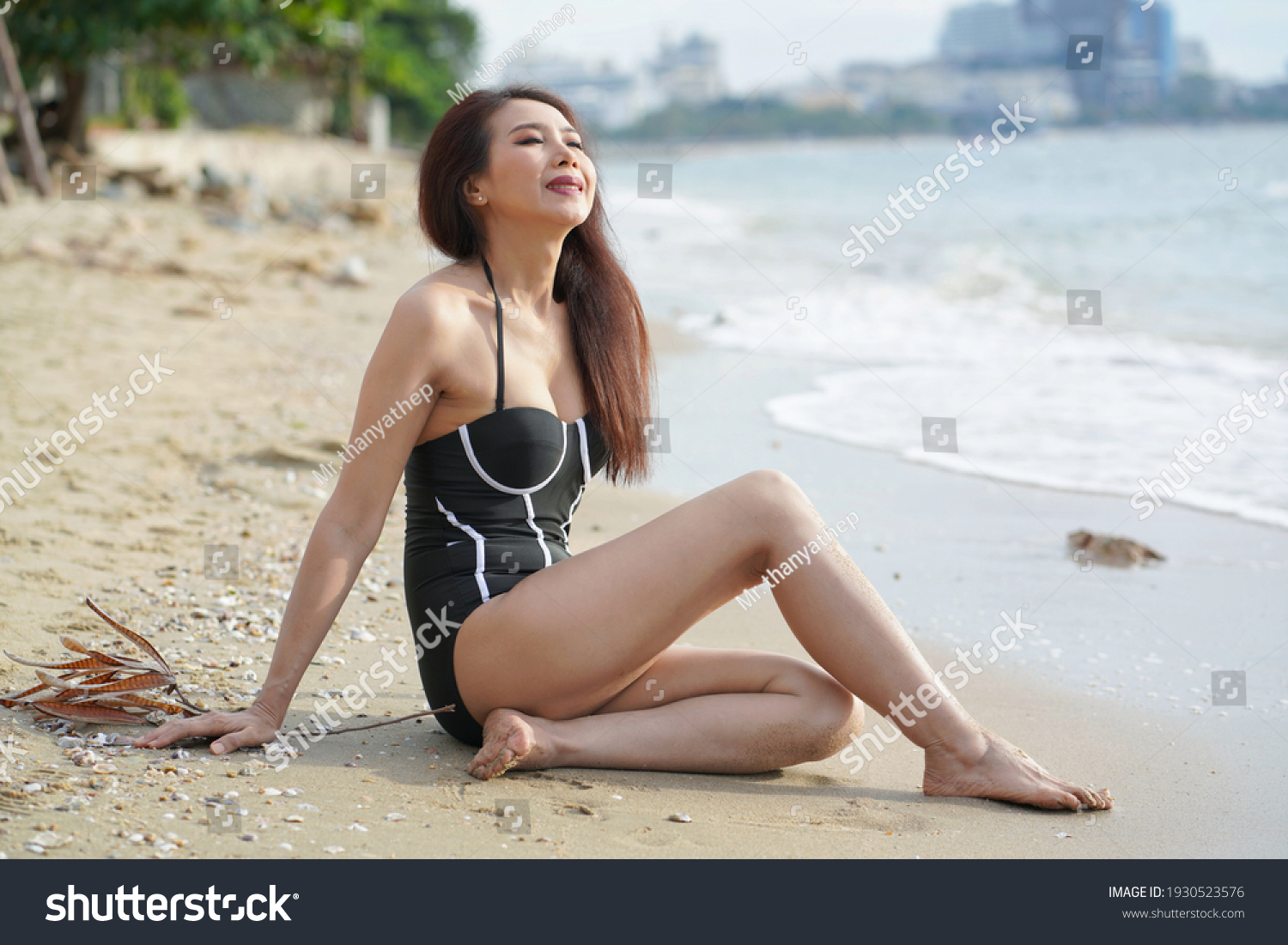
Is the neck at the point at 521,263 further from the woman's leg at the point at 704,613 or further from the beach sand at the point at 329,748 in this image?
the beach sand at the point at 329,748

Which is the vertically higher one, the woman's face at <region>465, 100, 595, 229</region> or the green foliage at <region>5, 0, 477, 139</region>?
the green foliage at <region>5, 0, 477, 139</region>

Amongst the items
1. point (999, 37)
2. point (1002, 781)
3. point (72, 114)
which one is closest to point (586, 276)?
point (1002, 781)

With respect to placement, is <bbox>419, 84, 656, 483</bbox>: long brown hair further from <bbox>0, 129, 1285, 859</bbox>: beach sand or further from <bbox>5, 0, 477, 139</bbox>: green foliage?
<bbox>5, 0, 477, 139</bbox>: green foliage

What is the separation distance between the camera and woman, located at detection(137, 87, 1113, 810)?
2.52 m

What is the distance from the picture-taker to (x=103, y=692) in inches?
104

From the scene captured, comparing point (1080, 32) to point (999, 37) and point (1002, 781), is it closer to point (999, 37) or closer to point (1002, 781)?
point (999, 37)

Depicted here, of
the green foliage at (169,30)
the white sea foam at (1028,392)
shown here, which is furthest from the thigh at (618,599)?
the green foliage at (169,30)

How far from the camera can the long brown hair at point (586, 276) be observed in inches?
109

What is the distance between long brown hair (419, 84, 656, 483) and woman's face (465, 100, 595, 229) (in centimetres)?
3

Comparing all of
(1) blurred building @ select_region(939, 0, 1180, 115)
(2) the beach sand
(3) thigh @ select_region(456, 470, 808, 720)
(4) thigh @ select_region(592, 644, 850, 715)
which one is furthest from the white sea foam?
(1) blurred building @ select_region(939, 0, 1180, 115)

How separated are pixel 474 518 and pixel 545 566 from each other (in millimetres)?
188

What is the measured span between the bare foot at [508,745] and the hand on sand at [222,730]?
1.46 ft

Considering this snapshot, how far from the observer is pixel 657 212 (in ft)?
91.6
